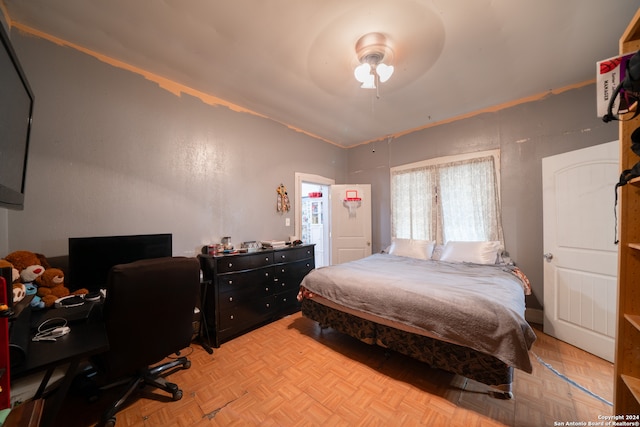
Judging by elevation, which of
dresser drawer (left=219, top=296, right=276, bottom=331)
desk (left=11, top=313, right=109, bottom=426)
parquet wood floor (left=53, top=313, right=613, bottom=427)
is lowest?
parquet wood floor (left=53, top=313, right=613, bottom=427)

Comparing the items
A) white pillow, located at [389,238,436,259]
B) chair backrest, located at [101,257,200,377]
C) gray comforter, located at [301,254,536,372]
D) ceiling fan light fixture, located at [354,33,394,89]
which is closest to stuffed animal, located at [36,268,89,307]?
chair backrest, located at [101,257,200,377]

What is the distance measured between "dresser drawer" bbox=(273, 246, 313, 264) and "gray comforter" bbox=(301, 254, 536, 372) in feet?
1.84

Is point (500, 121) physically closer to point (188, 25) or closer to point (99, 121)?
point (188, 25)

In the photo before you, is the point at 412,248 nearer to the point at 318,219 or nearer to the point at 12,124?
the point at 318,219

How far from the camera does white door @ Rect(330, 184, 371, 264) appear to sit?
4.19 m

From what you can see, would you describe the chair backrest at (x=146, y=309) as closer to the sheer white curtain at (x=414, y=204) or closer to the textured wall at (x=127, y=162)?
the textured wall at (x=127, y=162)

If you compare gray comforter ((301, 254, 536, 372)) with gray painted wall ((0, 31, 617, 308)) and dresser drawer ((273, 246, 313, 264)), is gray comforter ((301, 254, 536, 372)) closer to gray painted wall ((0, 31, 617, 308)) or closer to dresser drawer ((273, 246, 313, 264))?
dresser drawer ((273, 246, 313, 264))

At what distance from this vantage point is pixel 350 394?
5.56ft

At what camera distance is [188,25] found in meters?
1.71

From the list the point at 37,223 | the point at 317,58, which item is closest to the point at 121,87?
the point at 37,223

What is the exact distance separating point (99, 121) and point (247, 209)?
1.64m

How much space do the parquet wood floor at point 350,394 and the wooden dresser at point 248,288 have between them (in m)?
0.29

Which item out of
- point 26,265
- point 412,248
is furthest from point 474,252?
point 26,265

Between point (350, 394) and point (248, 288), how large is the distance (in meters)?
1.47
